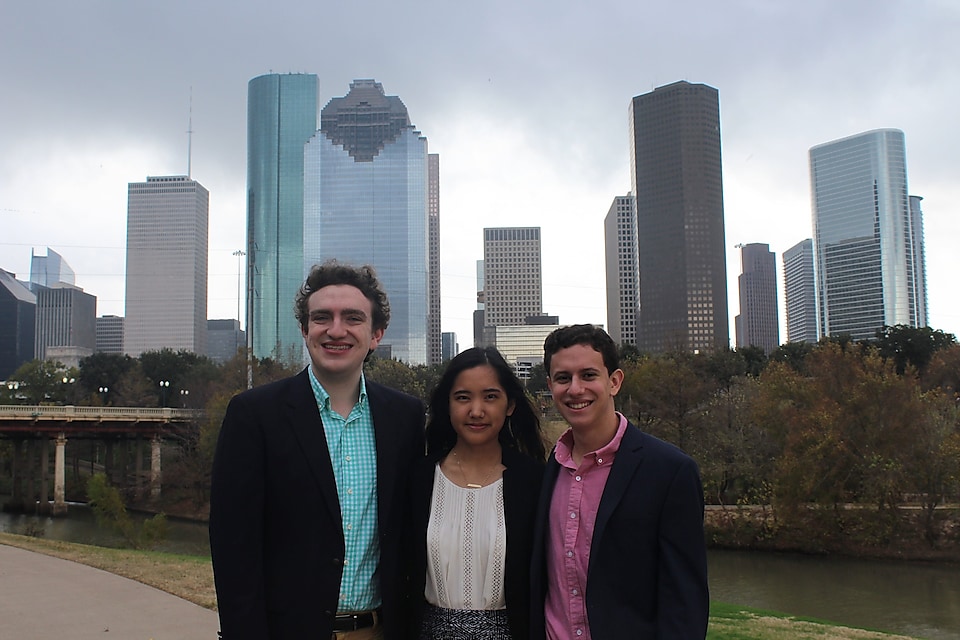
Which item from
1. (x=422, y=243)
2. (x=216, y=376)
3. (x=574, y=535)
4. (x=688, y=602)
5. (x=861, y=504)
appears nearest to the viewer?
(x=688, y=602)

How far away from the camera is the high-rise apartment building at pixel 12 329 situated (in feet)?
418

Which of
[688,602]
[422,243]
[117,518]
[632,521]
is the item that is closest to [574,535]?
[632,521]

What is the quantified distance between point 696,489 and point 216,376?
2022 inches

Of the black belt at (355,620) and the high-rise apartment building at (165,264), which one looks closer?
the black belt at (355,620)

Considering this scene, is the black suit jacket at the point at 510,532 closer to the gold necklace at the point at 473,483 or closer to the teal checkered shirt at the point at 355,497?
the gold necklace at the point at 473,483

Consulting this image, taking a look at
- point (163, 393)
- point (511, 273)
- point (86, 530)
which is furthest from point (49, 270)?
point (86, 530)

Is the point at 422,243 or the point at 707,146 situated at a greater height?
the point at 707,146

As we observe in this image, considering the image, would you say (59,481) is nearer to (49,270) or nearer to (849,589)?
(849,589)

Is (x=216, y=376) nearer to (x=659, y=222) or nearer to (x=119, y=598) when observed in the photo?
(x=119, y=598)

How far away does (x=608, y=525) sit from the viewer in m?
2.71

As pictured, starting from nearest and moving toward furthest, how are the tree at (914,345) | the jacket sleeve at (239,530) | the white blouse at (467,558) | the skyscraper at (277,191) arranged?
1. the jacket sleeve at (239,530)
2. the white blouse at (467,558)
3. the tree at (914,345)
4. the skyscraper at (277,191)

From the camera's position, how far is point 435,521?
3115 mm

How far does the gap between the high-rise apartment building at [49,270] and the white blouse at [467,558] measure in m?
182

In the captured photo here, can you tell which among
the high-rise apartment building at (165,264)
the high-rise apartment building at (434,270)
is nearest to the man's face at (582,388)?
the high-rise apartment building at (434,270)
